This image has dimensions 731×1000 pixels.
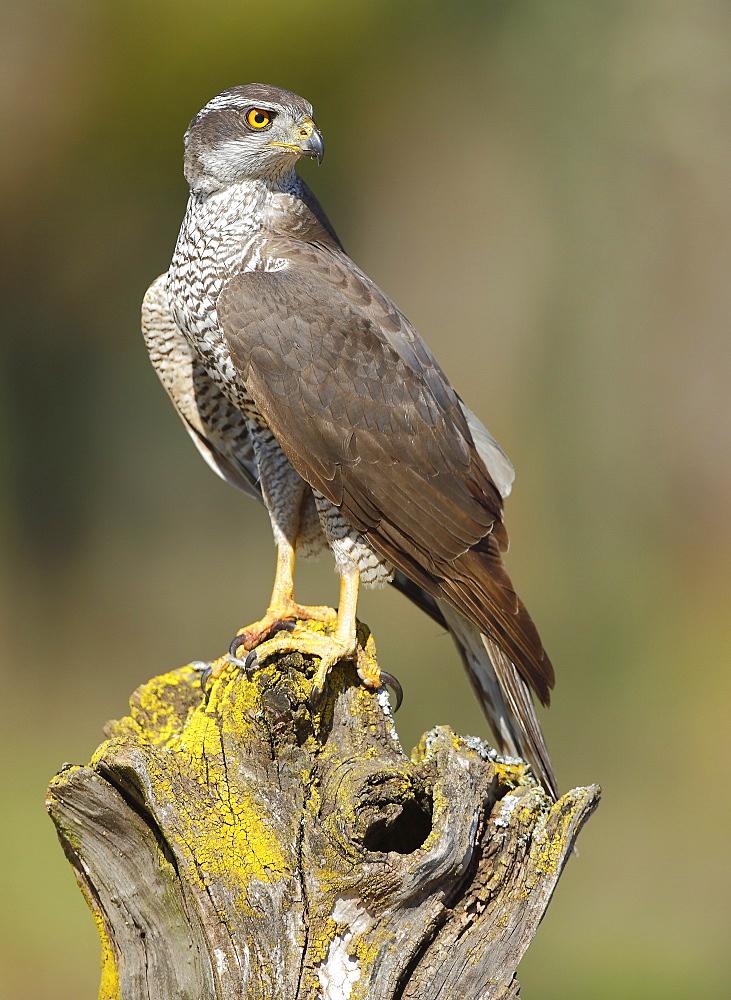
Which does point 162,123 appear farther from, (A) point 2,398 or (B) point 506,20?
(B) point 506,20

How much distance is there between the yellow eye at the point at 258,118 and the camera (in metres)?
2.67

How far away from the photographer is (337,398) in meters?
2.62

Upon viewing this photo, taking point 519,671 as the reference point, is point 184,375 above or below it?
above

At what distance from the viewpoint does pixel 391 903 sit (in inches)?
79.4

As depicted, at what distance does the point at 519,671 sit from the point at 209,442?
4.07ft

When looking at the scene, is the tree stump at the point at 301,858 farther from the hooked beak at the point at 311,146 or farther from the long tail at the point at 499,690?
the hooked beak at the point at 311,146

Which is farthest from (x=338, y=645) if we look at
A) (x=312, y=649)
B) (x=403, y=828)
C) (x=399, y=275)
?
(x=399, y=275)

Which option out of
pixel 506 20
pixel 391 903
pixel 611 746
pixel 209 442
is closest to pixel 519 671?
pixel 391 903

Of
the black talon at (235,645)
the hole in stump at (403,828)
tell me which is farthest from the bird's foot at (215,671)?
the hole in stump at (403,828)

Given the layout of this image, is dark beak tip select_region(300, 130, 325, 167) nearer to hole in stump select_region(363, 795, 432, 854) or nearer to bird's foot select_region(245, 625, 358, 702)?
bird's foot select_region(245, 625, 358, 702)

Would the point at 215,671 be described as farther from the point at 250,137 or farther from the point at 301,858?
the point at 250,137

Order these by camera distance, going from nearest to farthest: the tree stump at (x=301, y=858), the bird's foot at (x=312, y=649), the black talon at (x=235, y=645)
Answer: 1. the tree stump at (x=301, y=858)
2. the bird's foot at (x=312, y=649)
3. the black talon at (x=235, y=645)

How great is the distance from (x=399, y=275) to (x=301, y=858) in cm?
767

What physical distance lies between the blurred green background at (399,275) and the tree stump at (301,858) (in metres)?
4.51
